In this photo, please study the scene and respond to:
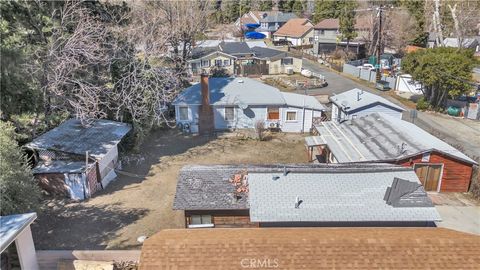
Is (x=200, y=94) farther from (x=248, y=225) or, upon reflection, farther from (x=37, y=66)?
(x=248, y=225)

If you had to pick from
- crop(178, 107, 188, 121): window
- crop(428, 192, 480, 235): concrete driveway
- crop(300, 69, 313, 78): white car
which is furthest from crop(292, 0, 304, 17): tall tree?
crop(428, 192, 480, 235): concrete driveway

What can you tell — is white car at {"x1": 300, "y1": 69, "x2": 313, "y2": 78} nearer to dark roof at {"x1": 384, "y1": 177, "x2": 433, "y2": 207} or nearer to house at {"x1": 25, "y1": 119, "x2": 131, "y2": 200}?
house at {"x1": 25, "y1": 119, "x2": 131, "y2": 200}

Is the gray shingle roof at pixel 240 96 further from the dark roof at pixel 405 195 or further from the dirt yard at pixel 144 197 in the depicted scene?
the dark roof at pixel 405 195

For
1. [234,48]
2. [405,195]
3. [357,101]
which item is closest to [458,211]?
[405,195]

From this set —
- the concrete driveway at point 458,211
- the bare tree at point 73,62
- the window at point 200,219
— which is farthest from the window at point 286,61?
the window at point 200,219

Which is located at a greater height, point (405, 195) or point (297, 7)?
point (297, 7)

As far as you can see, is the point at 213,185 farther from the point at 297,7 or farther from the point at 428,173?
the point at 297,7

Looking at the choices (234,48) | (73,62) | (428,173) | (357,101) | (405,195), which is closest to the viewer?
(405,195)
